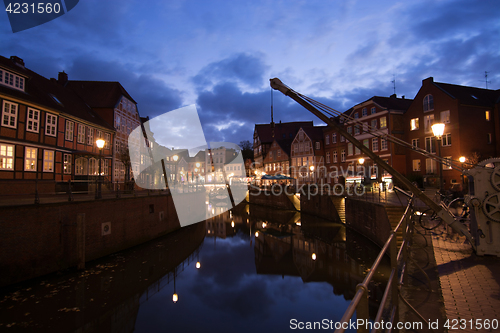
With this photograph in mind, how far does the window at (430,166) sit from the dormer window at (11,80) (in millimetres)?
38306

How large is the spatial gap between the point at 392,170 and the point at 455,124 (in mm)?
26224

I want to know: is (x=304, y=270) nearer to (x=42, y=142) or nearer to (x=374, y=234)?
(x=374, y=234)

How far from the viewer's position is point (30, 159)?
1986cm

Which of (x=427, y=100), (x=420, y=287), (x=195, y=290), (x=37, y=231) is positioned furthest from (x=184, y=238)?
(x=427, y=100)

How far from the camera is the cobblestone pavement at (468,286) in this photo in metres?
4.68

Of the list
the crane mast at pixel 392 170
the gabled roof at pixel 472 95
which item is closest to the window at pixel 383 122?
the gabled roof at pixel 472 95

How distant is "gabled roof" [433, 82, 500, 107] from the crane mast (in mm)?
26610

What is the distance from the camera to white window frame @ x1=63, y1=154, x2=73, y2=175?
23.5 m

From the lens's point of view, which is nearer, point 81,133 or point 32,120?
point 32,120

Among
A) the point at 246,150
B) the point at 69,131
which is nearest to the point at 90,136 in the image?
the point at 69,131

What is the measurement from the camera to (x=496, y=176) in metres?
8.43

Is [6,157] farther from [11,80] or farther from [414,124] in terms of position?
[414,124]

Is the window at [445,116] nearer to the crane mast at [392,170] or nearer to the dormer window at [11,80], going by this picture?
the crane mast at [392,170]

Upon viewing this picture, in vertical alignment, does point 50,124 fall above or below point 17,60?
below
